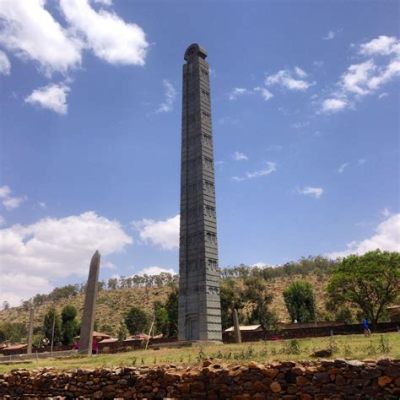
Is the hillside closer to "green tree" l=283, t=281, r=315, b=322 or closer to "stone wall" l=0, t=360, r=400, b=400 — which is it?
"green tree" l=283, t=281, r=315, b=322

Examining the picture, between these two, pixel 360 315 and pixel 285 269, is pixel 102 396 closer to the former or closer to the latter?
pixel 360 315

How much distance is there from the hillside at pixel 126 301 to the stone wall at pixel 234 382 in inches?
2412

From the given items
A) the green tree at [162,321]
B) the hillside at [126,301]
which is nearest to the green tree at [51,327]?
the green tree at [162,321]

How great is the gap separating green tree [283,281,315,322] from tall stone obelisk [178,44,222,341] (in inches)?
1390

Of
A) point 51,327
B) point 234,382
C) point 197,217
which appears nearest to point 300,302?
point 51,327

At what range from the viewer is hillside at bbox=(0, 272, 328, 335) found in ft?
265

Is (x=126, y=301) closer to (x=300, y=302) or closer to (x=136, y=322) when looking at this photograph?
(x=136, y=322)

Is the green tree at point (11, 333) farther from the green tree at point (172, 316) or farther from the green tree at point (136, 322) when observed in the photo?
the green tree at point (172, 316)

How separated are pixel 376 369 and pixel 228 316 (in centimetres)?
4283

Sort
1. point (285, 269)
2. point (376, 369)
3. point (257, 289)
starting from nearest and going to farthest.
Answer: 1. point (376, 369)
2. point (257, 289)
3. point (285, 269)

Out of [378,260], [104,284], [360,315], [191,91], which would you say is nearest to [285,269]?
[104,284]

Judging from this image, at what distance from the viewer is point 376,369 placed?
821cm

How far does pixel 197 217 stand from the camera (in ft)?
92.7

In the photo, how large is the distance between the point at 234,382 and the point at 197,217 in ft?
62.2
